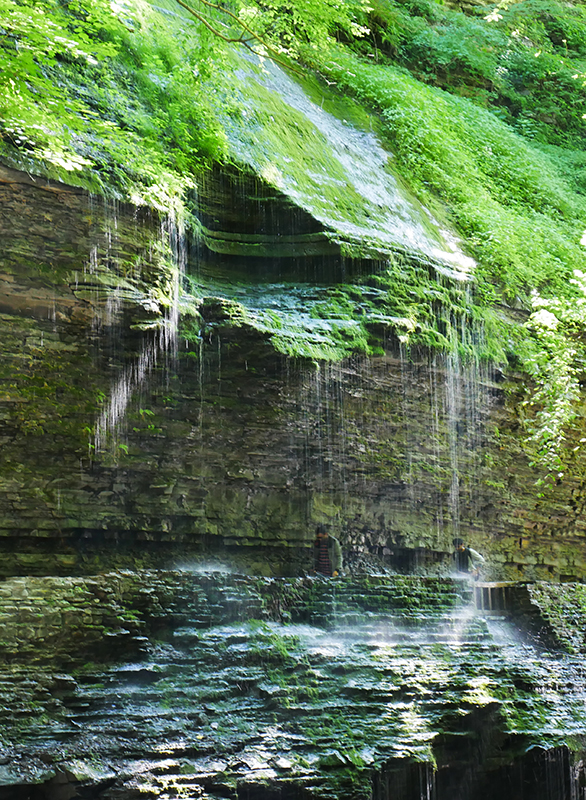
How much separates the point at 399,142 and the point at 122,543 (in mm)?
11255

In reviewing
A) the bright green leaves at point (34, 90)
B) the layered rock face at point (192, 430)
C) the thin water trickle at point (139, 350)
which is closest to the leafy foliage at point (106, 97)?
the bright green leaves at point (34, 90)

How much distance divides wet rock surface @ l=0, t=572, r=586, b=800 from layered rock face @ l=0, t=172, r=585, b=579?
5.58 feet

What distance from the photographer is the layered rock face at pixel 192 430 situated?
28.2 feet

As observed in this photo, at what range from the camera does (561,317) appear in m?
14.0

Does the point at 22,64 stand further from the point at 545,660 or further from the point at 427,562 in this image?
the point at 545,660

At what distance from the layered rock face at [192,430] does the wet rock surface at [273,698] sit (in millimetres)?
1701

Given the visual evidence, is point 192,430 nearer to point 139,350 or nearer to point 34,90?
point 139,350

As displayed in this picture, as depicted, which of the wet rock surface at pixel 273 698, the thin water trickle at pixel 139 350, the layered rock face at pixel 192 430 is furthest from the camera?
the thin water trickle at pixel 139 350

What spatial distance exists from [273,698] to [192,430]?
393cm

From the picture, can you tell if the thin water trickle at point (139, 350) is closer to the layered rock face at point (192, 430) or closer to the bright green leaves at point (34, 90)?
the layered rock face at point (192, 430)

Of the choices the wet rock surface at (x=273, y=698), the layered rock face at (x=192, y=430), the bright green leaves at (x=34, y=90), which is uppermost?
the bright green leaves at (x=34, y=90)

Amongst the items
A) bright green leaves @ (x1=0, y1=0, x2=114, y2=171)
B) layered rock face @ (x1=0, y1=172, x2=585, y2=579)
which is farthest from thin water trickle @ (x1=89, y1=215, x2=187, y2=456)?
bright green leaves @ (x1=0, y1=0, x2=114, y2=171)

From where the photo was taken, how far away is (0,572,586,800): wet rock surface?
609 cm

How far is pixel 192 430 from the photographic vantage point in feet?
32.5
